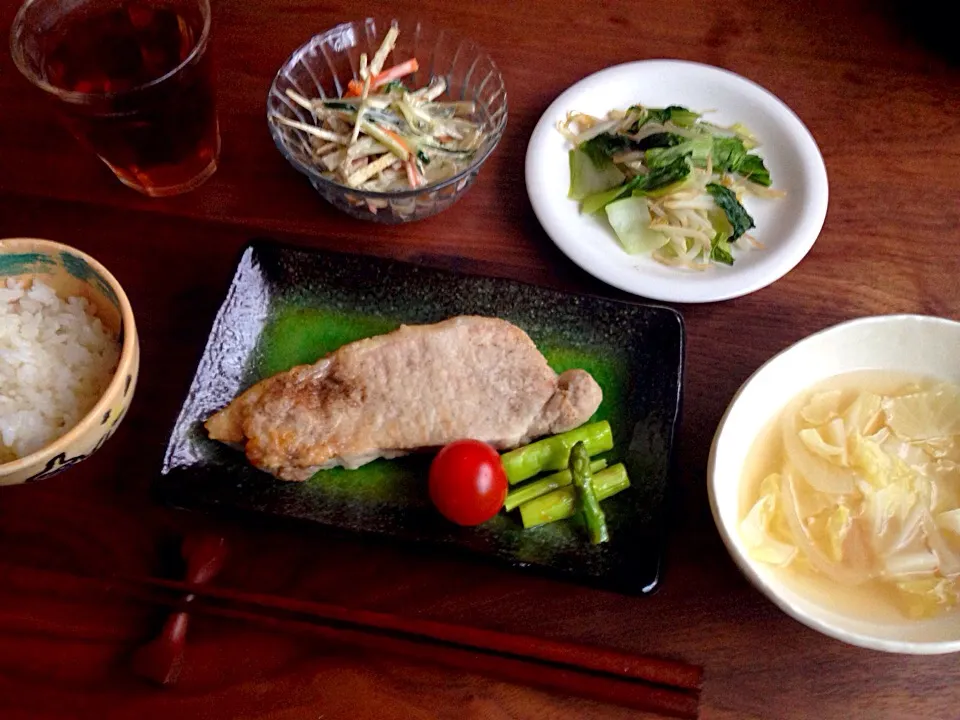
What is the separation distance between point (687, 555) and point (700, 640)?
156mm

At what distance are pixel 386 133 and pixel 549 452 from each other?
2.84 ft

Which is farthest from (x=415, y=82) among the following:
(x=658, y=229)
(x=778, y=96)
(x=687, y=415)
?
(x=687, y=415)

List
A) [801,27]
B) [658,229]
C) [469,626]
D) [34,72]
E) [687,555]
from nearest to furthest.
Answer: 1. [469,626]
2. [687,555]
3. [34,72]
4. [658,229]
5. [801,27]

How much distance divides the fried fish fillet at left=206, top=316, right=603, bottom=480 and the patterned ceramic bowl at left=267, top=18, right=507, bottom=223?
1.12 feet

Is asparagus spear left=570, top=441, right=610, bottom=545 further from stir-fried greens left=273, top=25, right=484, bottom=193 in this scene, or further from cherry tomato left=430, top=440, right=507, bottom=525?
stir-fried greens left=273, top=25, right=484, bottom=193

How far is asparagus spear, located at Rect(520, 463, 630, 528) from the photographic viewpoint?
1555mm

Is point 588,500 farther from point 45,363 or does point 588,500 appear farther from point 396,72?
point 396,72

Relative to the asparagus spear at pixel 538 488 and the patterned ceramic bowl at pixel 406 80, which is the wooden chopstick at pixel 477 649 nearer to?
the asparagus spear at pixel 538 488

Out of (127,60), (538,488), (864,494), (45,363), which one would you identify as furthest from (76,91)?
(864,494)

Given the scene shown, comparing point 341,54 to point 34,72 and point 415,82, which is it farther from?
point 34,72

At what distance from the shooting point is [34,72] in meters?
1.66

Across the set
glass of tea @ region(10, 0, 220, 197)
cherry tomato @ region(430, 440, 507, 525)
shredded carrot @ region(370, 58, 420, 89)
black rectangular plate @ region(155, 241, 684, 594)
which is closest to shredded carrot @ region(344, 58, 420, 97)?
shredded carrot @ region(370, 58, 420, 89)

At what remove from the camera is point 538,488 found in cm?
159

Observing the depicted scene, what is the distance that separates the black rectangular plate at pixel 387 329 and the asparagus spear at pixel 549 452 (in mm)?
53
